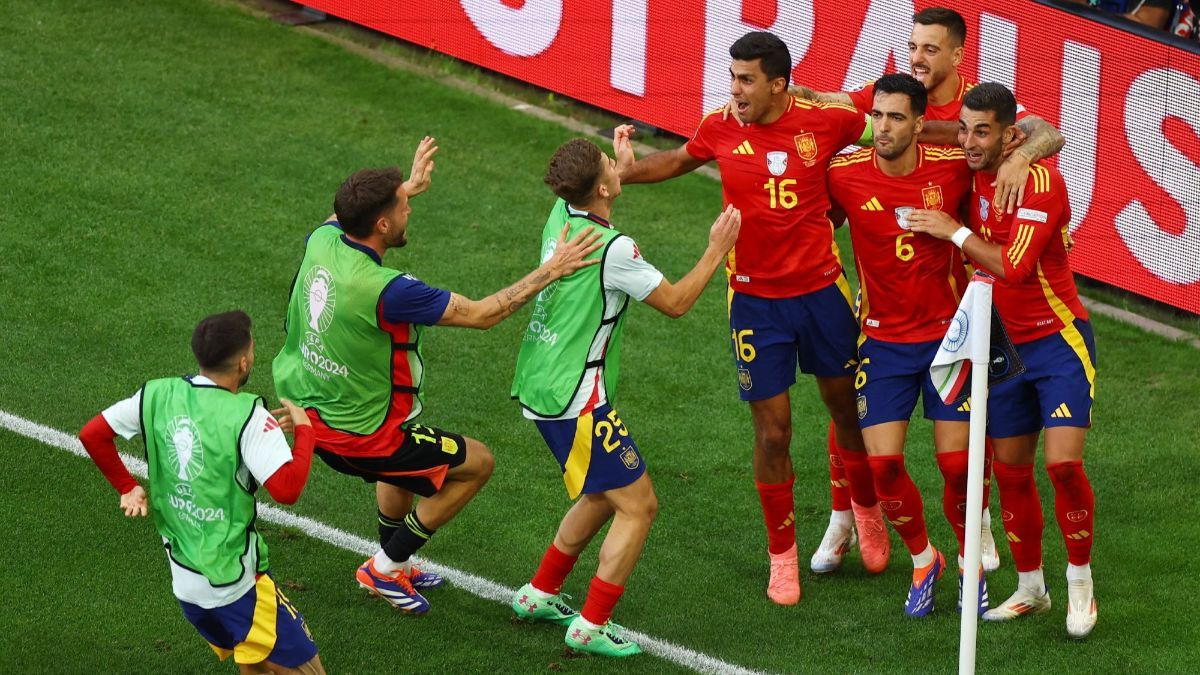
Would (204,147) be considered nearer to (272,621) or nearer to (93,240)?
(93,240)

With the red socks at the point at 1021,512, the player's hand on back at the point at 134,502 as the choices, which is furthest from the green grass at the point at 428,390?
the player's hand on back at the point at 134,502

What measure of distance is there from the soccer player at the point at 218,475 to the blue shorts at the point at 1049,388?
3.15m

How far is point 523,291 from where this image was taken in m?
6.65

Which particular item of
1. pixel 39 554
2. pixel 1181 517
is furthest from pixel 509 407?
pixel 1181 517

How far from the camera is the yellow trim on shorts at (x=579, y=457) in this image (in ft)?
22.8

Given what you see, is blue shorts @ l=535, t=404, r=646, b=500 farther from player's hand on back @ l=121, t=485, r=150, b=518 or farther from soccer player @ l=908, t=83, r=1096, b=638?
player's hand on back @ l=121, t=485, r=150, b=518

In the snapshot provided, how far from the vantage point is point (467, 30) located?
13.9 m

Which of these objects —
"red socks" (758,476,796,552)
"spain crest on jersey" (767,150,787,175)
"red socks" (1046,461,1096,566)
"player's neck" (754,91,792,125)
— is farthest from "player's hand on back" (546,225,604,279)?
"red socks" (1046,461,1096,566)

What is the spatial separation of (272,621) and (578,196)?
2.16 meters

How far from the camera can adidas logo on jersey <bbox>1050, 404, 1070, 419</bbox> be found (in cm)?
707

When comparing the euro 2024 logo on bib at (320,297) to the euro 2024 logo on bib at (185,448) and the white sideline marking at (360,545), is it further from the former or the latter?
the white sideline marking at (360,545)

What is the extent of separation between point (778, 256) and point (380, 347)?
1.91 m

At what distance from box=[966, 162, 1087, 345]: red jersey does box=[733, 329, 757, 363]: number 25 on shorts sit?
1.13 m

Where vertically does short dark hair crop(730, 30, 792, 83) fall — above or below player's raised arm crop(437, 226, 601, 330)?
above
